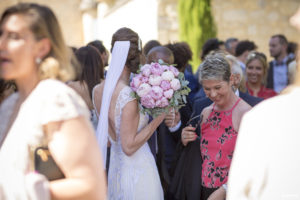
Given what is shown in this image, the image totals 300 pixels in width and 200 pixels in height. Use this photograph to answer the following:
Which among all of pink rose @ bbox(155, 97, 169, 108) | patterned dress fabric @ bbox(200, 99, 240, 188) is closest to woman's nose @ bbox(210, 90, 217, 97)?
patterned dress fabric @ bbox(200, 99, 240, 188)

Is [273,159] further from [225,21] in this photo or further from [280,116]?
[225,21]

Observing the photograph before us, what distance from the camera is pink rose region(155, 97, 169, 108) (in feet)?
12.4

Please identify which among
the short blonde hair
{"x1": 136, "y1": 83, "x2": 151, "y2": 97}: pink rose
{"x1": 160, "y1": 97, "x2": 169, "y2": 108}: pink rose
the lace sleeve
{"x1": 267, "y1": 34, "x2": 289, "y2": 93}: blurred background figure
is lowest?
{"x1": 267, "y1": 34, "x2": 289, "y2": 93}: blurred background figure

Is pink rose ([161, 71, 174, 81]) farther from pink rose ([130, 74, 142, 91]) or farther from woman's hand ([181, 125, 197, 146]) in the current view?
woman's hand ([181, 125, 197, 146])

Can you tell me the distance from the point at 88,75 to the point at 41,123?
3.16 meters

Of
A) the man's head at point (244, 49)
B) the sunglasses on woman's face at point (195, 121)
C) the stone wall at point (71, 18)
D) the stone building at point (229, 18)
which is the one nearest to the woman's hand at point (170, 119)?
the sunglasses on woman's face at point (195, 121)

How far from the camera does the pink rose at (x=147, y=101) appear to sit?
373cm

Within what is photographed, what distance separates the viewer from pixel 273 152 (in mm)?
1795

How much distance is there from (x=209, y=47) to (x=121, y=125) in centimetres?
516

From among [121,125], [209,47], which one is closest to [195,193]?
[121,125]

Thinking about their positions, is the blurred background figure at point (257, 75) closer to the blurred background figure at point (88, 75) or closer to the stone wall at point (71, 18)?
the blurred background figure at point (88, 75)

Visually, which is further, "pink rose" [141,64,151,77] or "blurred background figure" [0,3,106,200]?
"pink rose" [141,64,151,77]

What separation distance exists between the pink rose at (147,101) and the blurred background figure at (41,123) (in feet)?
5.41

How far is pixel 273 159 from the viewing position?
1.79m
